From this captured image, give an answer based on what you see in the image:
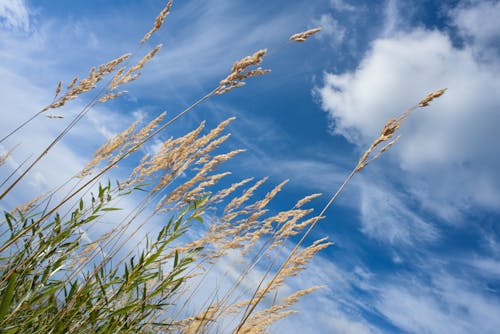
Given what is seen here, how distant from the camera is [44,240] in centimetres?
181

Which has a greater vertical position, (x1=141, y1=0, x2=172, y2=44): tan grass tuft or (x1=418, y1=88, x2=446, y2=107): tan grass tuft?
(x1=418, y1=88, x2=446, y2=107): tan grass tuft

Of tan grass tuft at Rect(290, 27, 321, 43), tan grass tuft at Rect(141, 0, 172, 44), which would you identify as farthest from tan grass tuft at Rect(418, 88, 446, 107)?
tan grass tuft at Rect(141, 0, 172, 44)

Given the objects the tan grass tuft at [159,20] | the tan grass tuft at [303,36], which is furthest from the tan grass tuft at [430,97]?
the tan grass tuft at [159,20]

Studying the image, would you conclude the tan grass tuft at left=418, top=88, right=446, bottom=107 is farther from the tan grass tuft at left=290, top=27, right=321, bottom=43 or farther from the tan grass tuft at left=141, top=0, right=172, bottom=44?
the tan grass tuft at left=141, top=0, right=172, bottom=44

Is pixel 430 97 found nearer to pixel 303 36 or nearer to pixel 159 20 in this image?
pixel 303 36

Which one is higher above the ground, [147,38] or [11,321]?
[147,38]

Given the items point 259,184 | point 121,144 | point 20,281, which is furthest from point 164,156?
point 20,281

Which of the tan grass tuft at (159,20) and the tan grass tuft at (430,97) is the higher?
the tan grass tuft at (430,97)

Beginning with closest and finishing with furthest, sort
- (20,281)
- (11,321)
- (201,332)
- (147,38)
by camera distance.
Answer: (11,321) → (20,281) → (147,38) → (201,332)

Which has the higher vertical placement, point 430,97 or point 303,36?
point 430,97

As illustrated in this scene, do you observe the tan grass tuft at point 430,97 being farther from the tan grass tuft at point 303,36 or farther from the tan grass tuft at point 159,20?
A: the tan grass tuft at point 159,20

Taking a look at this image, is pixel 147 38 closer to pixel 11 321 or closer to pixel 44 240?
pixel 44 240

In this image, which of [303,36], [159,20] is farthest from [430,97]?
[159,20]

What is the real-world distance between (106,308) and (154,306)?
0.20 meters
